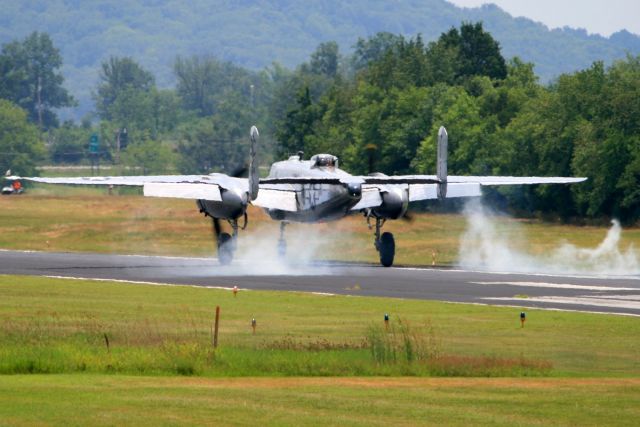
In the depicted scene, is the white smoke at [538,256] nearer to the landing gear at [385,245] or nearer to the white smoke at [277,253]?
the landing gear at [385,245]

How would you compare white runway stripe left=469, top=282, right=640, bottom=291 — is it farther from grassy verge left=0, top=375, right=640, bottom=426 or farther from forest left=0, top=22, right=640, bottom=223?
grassy verge left=0, top=375, right=640, bottom=426

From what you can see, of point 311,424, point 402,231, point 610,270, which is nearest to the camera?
point 311,424

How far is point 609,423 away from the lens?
25.1 m

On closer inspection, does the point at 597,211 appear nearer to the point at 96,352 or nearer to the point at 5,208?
the point at 5,208

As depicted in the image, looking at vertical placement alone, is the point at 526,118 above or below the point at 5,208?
above

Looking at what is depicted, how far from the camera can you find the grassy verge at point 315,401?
25.0m

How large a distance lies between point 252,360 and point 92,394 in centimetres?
613

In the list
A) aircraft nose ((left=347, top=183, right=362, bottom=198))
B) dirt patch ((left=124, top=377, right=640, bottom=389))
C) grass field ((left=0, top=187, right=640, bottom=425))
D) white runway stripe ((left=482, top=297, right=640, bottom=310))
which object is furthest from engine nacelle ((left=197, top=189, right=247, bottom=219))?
dirt patch ((left=124, top=377, right=640, bottom=389))

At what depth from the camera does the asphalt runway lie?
51094mm

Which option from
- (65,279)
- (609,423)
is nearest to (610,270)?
(65,279)

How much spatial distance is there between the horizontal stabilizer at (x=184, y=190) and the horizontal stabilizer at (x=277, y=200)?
10.0 ft

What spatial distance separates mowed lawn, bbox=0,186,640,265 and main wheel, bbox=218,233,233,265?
10607 millimetres

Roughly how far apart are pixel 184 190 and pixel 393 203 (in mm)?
8877

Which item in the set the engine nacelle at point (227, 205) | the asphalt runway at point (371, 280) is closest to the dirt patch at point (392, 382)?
the asphalt runway at point (371, 280)
